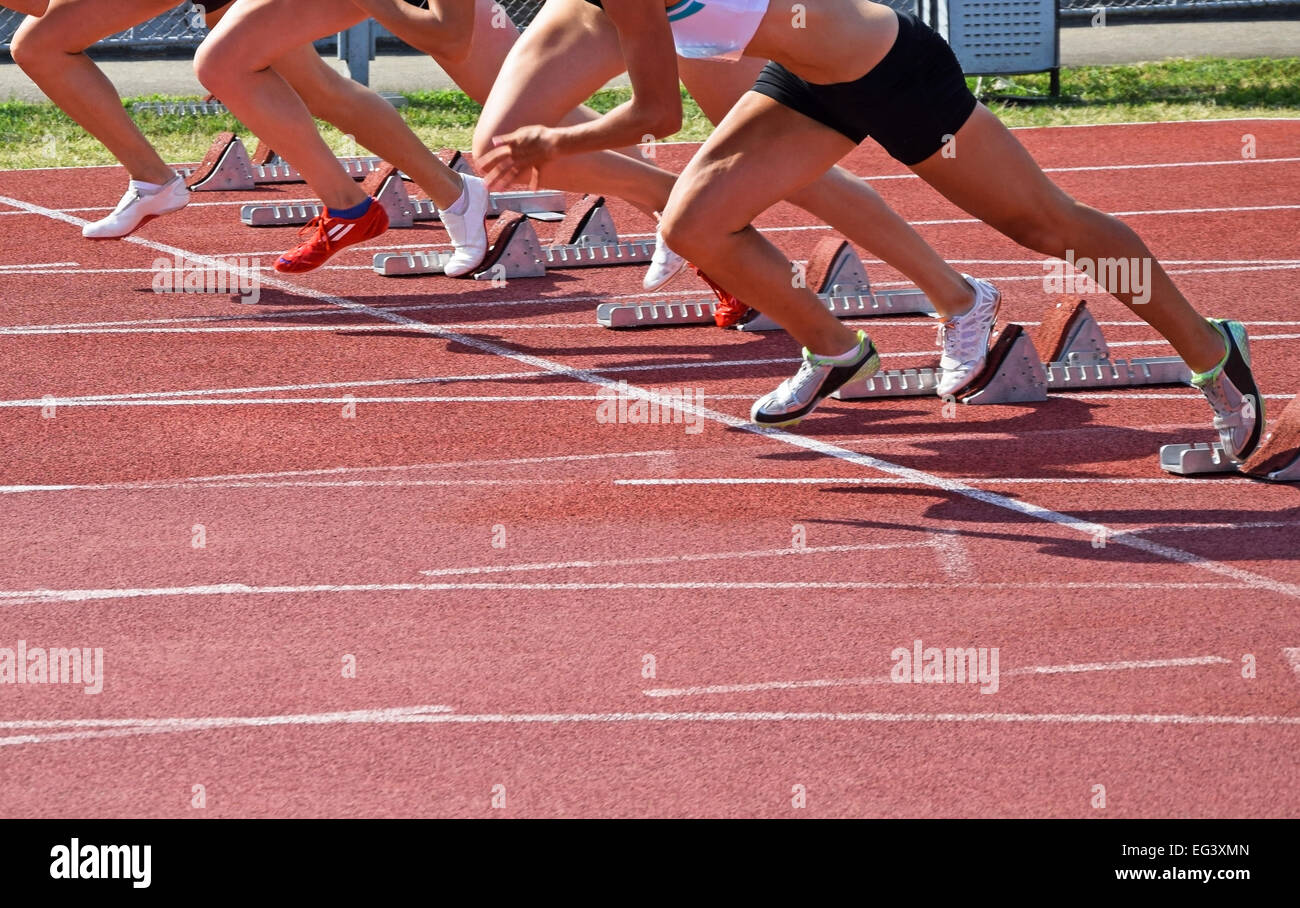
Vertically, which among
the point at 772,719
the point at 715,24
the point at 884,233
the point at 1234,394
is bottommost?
the point at 772,719

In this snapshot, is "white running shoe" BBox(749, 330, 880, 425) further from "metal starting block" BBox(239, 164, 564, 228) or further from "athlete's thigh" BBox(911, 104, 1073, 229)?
"metal starting block" BBox(239, 164, 564, 228)

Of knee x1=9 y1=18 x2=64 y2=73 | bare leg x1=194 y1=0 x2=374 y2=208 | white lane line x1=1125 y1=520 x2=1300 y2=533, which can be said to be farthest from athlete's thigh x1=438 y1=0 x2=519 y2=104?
white lane line x1=1125 y1=520 x2=1300 y2=533

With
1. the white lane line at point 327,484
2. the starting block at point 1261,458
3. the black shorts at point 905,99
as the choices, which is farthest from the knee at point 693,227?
the starting block at point 1261,458

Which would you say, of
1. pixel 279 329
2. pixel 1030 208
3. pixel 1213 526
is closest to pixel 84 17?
pixel 279 329

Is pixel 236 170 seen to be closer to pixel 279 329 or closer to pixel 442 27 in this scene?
pixel 279 329

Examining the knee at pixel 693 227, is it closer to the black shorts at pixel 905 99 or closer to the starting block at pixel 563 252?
the black shorts at pixel 905 99

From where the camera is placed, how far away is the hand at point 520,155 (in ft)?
14.8

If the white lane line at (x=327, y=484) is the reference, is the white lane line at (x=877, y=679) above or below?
below

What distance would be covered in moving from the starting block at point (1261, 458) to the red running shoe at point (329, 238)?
3.20 m

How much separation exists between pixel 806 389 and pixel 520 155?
1.15 meters

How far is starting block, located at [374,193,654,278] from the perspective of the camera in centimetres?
808

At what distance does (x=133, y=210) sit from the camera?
24.9ft

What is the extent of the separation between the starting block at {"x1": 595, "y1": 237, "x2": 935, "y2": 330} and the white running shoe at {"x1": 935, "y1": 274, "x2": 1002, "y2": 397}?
3.93 feet
